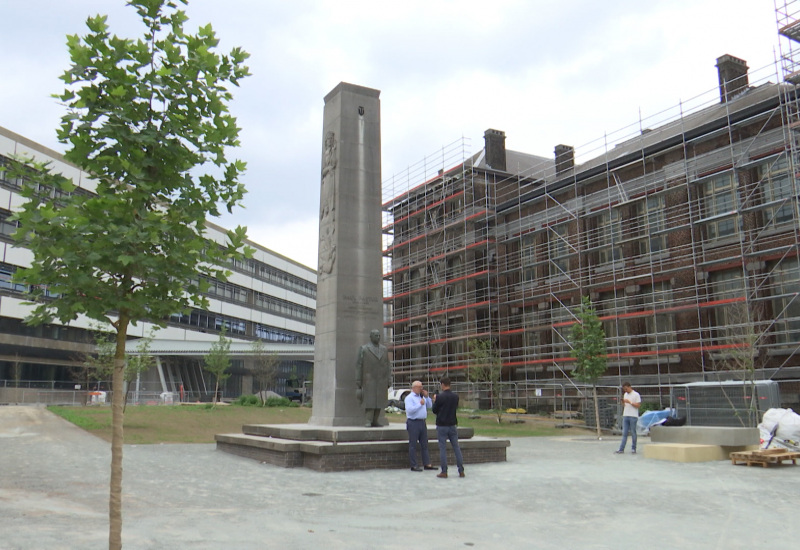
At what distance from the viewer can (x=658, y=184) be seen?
110 ft

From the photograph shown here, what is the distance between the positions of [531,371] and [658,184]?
1381 centimetres

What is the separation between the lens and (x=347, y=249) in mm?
16375

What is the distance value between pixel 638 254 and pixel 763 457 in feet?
72.1

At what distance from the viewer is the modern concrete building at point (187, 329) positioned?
43938 millimetres

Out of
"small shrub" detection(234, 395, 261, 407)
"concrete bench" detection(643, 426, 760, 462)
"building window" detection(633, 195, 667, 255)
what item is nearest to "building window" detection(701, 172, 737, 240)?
"building window" detection(633, 195, 667, 255)

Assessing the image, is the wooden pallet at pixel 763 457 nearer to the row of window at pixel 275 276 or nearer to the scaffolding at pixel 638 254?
the scaffolding at pixel 638 254

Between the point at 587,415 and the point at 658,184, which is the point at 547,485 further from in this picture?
the point at 658,184

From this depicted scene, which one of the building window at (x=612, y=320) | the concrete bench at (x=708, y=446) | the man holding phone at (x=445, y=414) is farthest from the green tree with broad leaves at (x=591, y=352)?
the man holding phone at (x=445, y=414)

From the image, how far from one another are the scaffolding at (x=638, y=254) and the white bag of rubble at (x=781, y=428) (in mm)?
7659

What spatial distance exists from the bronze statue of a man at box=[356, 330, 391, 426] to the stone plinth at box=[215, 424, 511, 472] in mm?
640

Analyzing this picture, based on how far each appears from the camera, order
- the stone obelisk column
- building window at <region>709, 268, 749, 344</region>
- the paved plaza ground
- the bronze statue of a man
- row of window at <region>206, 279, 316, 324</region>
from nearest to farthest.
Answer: the paved plaza ground, the bronze statue of a man, the stone obelisk column, building window at <region>709, 268, 749, 344</region>, row of window at <region>206, 279, 316, 324</region>

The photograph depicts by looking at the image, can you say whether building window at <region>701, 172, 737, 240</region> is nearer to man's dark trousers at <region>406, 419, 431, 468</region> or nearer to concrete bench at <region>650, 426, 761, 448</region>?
concrete bench at <region>650, 426, 761, 448</region>

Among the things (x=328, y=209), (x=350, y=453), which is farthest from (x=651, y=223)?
(x=350, y=453)

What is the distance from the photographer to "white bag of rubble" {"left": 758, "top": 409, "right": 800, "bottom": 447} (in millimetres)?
16594
